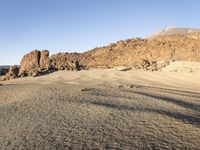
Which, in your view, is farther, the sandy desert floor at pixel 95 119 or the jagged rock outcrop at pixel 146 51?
the jagged rock outcrop at pixel 146 51

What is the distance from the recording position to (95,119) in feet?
12.8

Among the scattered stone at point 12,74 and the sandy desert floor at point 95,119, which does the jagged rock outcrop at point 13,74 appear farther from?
the sandy desert floor at point 95,119

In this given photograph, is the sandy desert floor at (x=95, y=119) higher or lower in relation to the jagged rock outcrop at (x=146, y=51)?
lower

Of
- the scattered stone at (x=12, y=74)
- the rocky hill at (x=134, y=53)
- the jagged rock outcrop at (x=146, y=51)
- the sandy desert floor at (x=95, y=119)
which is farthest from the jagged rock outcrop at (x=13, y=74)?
the sandy desert floor at (x=95, y=119)

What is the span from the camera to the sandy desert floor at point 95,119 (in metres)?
3.25

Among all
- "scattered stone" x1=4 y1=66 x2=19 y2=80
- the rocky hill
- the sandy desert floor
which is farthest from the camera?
the rocky hill

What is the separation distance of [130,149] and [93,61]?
15.5 meters

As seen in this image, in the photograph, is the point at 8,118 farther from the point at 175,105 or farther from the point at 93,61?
the point at 93,61

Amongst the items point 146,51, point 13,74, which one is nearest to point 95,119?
point 13,74

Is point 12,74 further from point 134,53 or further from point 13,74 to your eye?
point 134,53

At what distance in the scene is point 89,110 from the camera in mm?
4270

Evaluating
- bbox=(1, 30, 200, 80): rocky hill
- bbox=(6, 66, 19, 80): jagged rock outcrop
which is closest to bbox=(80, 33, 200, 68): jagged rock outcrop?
bbox=(1, 30, 200, 80): rocky hill

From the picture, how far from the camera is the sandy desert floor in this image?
10.7ft

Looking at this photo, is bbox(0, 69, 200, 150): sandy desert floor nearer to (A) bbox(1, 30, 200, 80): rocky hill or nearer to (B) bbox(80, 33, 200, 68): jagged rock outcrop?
(A) bbox(1, 30, 200, 80): rocky hill
